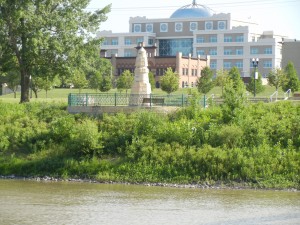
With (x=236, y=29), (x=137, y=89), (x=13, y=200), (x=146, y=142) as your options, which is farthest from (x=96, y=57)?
(x=236, y=29)

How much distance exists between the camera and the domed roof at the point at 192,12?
125938mm

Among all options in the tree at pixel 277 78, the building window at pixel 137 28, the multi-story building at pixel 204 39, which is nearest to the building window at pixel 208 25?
the multi-story building at pixel 204 39

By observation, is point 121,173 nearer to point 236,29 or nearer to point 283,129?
point 283,129

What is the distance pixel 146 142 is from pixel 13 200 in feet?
34.4

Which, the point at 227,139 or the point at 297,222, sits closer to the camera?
the point at 297,222

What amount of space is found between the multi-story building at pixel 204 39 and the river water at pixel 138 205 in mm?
76710

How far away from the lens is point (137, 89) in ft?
137

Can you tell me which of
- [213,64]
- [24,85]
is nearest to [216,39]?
[213,64]

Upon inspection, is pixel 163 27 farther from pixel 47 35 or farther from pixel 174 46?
pixel 47 35

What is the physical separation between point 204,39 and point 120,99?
7966 centimetres

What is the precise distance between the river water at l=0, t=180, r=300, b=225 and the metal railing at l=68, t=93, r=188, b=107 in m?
9.07

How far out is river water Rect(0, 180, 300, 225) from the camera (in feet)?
79.4

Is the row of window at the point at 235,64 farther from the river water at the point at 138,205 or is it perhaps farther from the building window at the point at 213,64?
the river water at the point at 138,205

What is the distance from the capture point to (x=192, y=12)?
416ft
